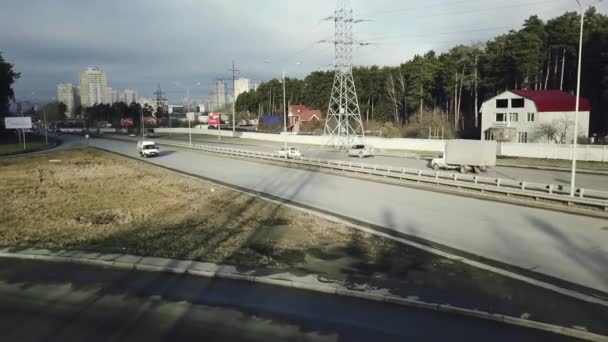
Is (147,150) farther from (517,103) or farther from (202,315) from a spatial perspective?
(202,315)

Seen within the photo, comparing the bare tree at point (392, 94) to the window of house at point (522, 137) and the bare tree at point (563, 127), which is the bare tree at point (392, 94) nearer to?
the window of house at point (522, 137)

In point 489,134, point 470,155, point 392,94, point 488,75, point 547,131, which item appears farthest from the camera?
point 392,94

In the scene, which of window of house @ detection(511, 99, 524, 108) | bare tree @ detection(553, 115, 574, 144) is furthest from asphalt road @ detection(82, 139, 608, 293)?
window of house @ detection(511, 99, 524, 108)

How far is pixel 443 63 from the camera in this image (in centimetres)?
8444

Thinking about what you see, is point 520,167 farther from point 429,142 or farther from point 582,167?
point 429,142

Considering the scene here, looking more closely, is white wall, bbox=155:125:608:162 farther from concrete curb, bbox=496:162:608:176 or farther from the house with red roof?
the house with red roof

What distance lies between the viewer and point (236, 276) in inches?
478

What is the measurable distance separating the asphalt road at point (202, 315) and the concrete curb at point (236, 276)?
0.25 m

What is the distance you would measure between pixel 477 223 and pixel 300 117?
3498 inches

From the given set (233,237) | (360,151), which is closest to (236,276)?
(233,237)

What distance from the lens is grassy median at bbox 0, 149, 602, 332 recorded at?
37.7ft

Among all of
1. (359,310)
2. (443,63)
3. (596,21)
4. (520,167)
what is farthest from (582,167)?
(443,63)

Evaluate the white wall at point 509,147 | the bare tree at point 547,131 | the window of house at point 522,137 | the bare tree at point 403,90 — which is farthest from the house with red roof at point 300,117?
the bare tree at point 547,131

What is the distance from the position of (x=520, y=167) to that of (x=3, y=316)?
39.3 m
